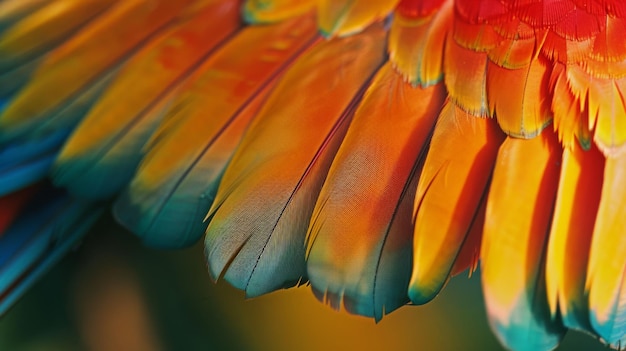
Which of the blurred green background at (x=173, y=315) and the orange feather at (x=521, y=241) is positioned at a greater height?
the orange feather at (x=521, y=241)

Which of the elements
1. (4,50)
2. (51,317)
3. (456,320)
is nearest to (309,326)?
(456,320)

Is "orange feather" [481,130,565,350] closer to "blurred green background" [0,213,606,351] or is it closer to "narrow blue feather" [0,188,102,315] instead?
"blurred green background" [0,213,606,351]

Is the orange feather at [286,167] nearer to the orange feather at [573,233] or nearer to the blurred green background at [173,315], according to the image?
the blurred green background at [173,315]

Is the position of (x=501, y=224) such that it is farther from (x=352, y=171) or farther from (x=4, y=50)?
(x=4, y=50)

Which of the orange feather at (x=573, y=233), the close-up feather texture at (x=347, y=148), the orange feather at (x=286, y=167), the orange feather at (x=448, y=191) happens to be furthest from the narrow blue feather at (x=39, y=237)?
the orange feather at (x=573, y=233)

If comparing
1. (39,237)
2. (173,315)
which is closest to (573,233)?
(173,315)

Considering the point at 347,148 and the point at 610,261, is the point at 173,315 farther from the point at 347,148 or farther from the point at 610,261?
the point at 610,261
